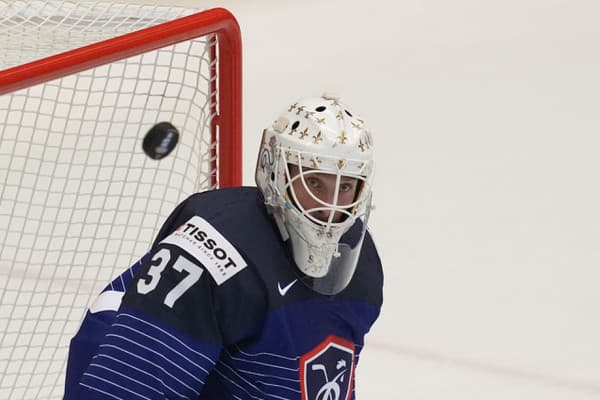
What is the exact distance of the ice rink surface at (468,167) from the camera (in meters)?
2.98

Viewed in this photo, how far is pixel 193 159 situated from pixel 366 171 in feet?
3.02

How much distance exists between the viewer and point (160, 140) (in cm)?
257

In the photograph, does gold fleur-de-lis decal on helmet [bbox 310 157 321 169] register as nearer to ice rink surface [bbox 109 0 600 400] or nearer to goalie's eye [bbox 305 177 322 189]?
goalie's eye [bbox 305 177 322 189]

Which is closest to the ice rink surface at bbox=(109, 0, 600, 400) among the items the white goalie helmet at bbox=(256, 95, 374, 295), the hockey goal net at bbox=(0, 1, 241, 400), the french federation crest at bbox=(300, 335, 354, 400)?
the hockey goal net at bbox=(0, 1, 241, 400)

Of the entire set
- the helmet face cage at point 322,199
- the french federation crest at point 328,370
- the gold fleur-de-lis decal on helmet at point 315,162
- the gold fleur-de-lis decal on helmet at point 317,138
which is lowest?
the french federation crest at point 328,370

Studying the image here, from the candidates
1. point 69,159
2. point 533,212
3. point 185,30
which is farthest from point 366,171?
point 533,212

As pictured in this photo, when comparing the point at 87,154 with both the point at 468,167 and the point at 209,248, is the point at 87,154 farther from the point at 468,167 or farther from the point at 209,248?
the point at 468,167

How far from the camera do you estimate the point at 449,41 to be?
14.4 ft

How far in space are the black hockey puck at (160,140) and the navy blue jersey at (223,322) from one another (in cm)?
66

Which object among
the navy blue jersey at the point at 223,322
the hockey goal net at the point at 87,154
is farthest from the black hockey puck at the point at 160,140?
the navy blue jersey at the point at 223,322

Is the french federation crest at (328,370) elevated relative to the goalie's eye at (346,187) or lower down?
lower down

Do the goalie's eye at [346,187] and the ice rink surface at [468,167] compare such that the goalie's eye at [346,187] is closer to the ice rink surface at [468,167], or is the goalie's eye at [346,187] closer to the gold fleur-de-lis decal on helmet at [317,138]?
the gold fleur-de-lis decal on helmet at [317,138]

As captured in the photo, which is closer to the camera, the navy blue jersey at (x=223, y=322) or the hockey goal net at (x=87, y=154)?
the navy blue jersey at (x=223, y=322)

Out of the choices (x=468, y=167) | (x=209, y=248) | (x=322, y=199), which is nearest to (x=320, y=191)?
(x=322, y=199)
